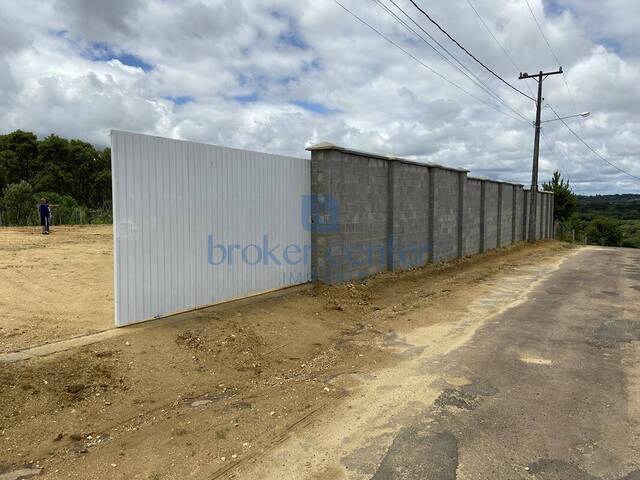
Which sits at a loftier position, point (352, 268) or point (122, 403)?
point (352, 268)

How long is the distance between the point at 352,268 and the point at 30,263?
7.11 m

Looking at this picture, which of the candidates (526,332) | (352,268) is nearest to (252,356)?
(526,332)

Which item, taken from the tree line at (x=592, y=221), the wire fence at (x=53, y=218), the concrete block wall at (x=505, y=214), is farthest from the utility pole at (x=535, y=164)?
the wire fence at (x=53, y=218)

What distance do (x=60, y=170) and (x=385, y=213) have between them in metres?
34.1

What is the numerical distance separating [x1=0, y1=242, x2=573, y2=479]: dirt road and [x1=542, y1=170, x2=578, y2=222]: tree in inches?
1383

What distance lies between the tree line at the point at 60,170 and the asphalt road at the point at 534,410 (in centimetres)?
2563

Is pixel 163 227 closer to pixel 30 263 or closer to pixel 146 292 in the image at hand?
pixel 146 292

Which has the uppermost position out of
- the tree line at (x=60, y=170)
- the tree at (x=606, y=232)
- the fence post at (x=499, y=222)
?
the tree line at (x=60, y=170)

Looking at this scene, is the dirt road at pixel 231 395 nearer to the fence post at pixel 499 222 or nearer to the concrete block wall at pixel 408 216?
the concrete block wall at pixel 408 216

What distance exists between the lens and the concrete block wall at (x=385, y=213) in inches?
334

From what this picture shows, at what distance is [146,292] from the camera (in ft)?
18.7

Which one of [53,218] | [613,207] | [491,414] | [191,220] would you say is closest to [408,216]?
[191,220]

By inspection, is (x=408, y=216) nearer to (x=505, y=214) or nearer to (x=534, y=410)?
(x=534, y=410)

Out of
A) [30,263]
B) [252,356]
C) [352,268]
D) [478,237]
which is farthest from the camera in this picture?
[478,237]
